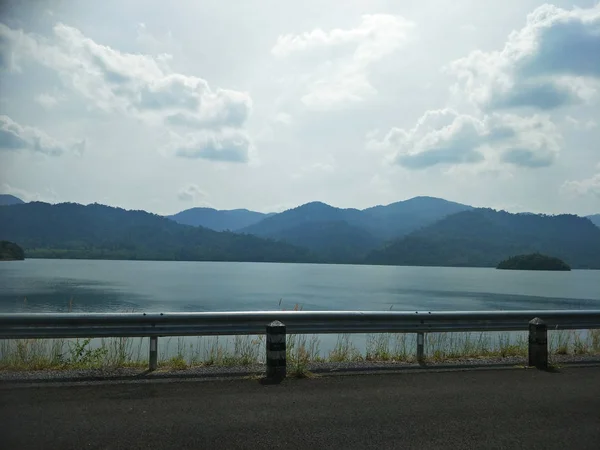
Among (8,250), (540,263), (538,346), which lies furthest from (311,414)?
(540,263)

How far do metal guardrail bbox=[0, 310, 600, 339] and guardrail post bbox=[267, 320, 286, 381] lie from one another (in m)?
0.76

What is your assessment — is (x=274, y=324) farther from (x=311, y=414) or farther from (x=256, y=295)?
(x=256, y=295)

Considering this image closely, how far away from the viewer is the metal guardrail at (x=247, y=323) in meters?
8.25

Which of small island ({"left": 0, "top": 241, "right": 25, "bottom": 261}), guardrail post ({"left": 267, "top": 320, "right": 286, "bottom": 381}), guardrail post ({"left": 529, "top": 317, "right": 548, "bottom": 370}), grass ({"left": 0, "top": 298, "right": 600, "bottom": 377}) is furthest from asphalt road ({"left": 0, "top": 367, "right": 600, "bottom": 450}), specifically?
small island ({"left": 0, "top": 241, "right": 25, "bottom": 261})

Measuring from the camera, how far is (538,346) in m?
9.23

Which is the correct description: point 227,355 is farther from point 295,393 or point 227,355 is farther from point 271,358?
point 295,393

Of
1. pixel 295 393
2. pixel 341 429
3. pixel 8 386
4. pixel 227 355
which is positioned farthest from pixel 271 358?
pixel 8 386

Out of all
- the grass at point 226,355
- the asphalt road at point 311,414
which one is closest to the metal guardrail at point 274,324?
the grass at point 226,355

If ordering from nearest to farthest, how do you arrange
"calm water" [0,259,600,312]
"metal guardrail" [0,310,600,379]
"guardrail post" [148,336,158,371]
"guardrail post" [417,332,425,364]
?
"metal guardrail" [0,310,600,379] → "guardrail post" [148,336,158,371] → "guardrail post" [417,332,425,364] → "calm water" [0,259,600,312]

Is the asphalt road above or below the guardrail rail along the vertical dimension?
below

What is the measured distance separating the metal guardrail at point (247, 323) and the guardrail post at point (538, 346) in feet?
2.58

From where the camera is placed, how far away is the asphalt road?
521 cm

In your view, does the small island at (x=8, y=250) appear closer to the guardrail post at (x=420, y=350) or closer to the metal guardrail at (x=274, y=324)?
the metal guardrail at (x=274, y=324)

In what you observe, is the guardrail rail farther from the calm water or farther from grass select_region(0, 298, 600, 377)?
the calm water
